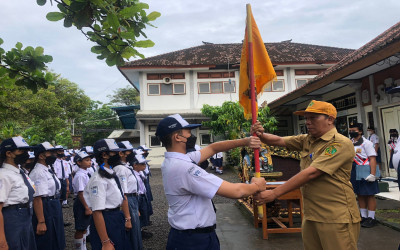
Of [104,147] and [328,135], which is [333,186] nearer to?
[328,135]

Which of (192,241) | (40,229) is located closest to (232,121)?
(40,229)

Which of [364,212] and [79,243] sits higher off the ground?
[364,212]

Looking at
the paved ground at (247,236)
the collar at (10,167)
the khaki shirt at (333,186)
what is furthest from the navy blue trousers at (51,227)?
the khaki shirt at (333,186)

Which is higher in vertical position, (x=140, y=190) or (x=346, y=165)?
(x=346, y=165)

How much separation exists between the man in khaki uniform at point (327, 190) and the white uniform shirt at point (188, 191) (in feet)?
2.20

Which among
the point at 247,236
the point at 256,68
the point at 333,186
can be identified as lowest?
the point at 247,236

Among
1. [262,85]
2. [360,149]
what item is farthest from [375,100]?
[262,85]

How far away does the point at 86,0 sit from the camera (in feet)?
8.89

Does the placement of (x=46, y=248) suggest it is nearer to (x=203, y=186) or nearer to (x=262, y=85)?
(x=203, y=186)

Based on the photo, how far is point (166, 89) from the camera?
19.1 meters

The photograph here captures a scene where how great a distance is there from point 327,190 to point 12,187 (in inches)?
130

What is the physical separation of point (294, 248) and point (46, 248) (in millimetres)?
3725

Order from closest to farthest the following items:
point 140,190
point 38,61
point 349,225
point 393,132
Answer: point 349,225
point 38,61
point 140,190
point 393,132

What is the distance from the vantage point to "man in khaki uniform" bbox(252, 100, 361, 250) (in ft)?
8.25
